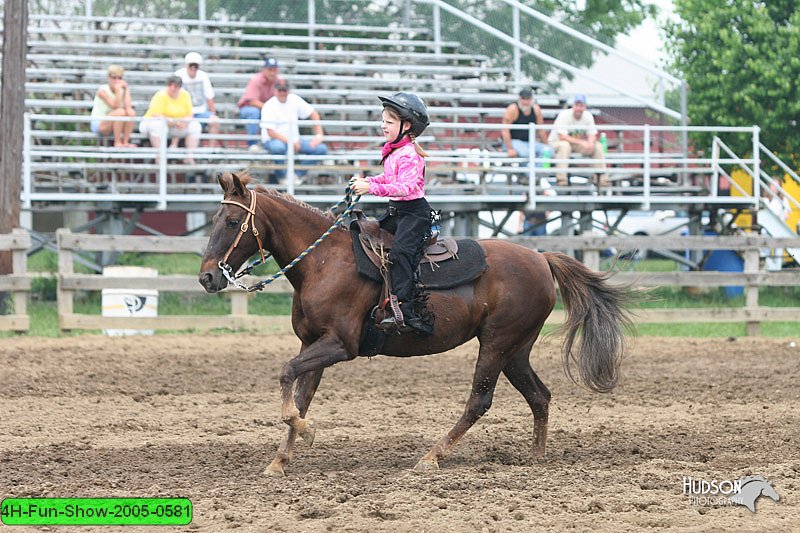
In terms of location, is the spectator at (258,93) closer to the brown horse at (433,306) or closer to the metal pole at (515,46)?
the metal pole at (515,46)

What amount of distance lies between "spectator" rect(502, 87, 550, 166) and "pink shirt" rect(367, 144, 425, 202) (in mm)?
11097

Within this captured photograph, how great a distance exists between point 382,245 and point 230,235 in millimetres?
1006

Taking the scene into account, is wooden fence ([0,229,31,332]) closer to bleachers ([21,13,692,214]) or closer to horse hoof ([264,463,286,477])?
bleachers ([21,13,692,214])

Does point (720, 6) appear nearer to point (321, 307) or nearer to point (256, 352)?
point (256, 352)

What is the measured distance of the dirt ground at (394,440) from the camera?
19.1ft

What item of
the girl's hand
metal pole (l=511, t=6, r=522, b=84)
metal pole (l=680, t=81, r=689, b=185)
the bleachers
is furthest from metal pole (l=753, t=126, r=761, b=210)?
the girl's hand

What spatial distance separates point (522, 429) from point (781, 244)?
26.9ft

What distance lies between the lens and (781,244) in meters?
15.2

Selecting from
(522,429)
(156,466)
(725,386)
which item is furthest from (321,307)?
(725,386)

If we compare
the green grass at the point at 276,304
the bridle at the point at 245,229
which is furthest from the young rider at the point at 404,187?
the green grass at the point at 276,304

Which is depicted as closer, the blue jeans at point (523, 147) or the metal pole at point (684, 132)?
the blue jeans at point (523, 147)

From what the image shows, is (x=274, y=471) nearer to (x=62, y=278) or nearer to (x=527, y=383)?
(x=527, y=383)

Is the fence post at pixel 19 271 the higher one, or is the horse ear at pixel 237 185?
the horse ear at pixel 237 185

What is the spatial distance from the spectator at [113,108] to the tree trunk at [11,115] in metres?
A: 1.96
